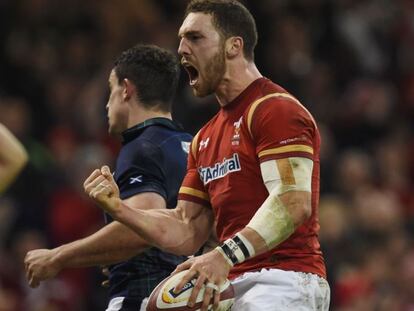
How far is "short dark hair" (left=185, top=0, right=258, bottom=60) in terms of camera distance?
225 inches

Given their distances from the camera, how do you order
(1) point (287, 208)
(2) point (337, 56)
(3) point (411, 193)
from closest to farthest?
(1) point (287, 208) < (3) point (411, 193) < (2) point (337, 56)

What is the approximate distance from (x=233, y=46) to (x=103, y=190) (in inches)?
37.1

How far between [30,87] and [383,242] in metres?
3.80

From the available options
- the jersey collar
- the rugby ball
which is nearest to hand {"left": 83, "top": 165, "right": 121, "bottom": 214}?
the rugby ball

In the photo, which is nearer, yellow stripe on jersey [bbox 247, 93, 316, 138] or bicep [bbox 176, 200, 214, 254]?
yellow stripe on jersey [bbox 247, 93, 316, 138]

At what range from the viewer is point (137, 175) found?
626 centimetres

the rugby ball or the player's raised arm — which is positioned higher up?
the player's raised arm

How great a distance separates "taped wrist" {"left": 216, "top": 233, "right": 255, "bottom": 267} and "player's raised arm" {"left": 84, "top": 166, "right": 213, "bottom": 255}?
0.52 m

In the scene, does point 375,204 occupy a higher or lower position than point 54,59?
lower

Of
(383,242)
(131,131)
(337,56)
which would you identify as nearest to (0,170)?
(131,131)

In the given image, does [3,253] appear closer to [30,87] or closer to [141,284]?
[30,87]

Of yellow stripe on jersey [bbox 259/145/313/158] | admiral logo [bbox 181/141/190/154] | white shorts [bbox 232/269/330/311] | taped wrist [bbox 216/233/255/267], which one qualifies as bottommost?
white shorts [bbox 232/269/330/311]

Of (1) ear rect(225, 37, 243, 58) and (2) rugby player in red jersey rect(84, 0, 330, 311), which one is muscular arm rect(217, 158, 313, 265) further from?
(1) ear rect(225, 37, 243, 58)

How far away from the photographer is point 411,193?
12086 mm
